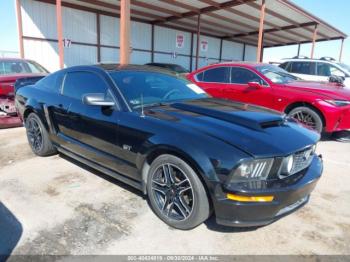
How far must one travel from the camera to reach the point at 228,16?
1669 centimetres

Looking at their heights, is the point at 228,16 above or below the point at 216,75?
above

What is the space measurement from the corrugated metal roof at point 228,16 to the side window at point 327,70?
4943 millimetres

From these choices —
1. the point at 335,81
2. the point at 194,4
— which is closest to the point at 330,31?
the point at 194,4

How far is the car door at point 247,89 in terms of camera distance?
6028 millimetres

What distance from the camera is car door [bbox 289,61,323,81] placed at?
9.69 meters

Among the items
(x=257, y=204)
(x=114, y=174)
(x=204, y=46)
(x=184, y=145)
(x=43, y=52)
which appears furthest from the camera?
(x=204, y=46)

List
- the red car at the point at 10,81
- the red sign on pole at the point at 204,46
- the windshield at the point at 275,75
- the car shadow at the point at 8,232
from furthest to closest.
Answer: the red sign on pole at the point at 204,46
the windshield at the point at 275,75
the red car at the point at 10,81
the car shadow at the point at 8,232

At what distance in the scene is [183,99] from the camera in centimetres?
341

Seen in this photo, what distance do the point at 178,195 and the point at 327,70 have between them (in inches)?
361

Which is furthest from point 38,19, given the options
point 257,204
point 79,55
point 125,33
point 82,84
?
point 257,204

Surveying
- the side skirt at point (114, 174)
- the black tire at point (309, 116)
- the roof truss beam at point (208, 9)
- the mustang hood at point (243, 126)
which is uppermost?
the roof truss beam at point (208, 9)

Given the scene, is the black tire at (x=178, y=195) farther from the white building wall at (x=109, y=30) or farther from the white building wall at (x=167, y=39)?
the white building wall at (x=167, y=39)

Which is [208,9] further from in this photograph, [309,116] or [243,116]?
[243,116]

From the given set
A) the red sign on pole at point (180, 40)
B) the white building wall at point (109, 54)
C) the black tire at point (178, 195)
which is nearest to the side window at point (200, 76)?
the black tire at point (178, 195)
